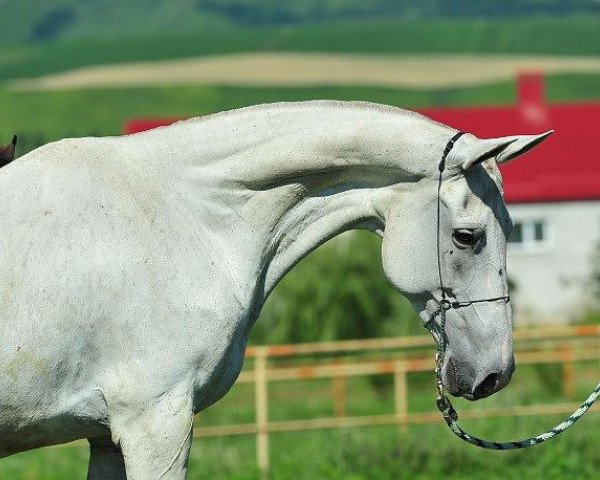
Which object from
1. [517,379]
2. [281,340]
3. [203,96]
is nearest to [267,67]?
[203,96]

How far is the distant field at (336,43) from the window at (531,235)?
32367 mm

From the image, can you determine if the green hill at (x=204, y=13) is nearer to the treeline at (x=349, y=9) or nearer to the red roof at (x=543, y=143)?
the treeline at (x=349, y=9)

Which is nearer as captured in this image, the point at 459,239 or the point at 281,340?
the point at 459,239

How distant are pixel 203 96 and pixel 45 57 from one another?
14029mm

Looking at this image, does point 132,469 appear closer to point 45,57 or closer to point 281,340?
point 281,340

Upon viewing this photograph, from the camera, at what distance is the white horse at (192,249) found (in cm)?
412

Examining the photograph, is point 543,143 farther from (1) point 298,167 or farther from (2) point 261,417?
(1) point 298,167

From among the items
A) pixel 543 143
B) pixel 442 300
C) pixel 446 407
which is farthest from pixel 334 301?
pixel 442 300

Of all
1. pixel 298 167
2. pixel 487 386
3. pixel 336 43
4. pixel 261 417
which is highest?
pixel 298 167

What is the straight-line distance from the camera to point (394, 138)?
437 cm

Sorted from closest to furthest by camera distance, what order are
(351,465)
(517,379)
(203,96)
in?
(351,465), (517,379), (203,96)

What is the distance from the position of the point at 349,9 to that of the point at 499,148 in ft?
313

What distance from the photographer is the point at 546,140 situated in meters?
39.7

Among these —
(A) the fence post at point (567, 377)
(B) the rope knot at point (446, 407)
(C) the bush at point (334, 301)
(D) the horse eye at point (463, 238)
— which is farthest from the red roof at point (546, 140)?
(D) the horse eye at point (463, 238)
